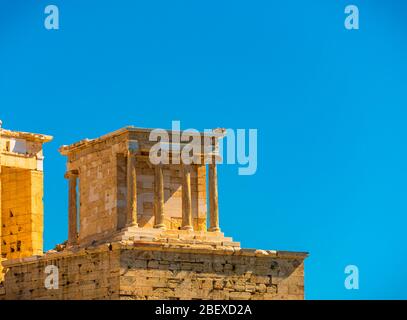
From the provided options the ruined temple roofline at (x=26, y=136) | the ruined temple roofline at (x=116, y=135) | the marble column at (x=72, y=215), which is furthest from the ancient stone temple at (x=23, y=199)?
the marble column at (x=72, y=215)

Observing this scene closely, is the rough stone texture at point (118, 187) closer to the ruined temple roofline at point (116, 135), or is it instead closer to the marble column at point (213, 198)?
the ruined temple roofline at point (116, 135)

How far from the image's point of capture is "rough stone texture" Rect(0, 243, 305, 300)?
72625mm

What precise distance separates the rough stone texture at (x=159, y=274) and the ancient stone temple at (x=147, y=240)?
33mm

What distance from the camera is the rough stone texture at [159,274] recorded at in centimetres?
7262

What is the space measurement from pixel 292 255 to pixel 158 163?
552 cm

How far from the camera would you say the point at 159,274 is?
73188 mm

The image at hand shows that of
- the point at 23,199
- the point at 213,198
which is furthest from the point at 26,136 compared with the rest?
the point at 213,198

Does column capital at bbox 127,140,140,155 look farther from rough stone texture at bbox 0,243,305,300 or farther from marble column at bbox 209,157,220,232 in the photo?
rough stone texture at bbox 0,243,305,300

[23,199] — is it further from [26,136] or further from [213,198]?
[213,198]

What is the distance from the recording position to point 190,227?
249 feet

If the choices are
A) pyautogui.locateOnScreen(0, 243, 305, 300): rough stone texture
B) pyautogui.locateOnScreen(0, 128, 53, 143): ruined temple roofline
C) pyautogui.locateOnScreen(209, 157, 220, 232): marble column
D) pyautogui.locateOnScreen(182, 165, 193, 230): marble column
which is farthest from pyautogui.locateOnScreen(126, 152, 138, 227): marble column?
pyautogui.locateOnScreen(0, 128, 53, 143): ruined temple roofline
